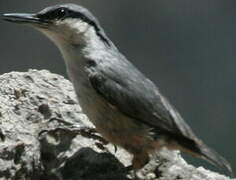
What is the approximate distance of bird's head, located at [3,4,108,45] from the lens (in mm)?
7637

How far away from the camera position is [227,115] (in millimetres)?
11422

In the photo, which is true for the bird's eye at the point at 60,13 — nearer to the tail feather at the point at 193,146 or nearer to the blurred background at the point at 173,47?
the tail feather at the point at 193,146

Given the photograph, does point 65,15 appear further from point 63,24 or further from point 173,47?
point 173,47

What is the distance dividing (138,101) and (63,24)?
76 cm

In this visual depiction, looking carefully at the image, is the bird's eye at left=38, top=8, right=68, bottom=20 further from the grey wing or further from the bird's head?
the grey wing

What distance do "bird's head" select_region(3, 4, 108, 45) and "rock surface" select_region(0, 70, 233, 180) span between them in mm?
350

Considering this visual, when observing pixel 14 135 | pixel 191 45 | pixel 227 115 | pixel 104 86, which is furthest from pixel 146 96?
pixel 191 45

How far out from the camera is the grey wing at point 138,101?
7.32m

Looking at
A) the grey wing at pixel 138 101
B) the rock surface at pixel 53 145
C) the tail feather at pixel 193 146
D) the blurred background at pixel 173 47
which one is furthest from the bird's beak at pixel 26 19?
the blurred background at pixel 173 47

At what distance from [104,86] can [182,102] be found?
14.0ft

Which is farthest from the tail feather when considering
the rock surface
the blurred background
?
the blurred background

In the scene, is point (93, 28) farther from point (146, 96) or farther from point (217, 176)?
point (217, 176)

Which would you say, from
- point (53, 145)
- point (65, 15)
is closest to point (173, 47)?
point (65, 15)

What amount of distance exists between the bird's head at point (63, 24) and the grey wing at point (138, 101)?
35cm
